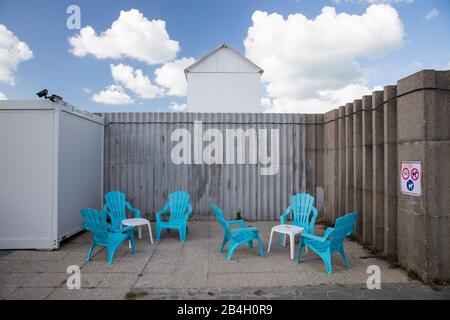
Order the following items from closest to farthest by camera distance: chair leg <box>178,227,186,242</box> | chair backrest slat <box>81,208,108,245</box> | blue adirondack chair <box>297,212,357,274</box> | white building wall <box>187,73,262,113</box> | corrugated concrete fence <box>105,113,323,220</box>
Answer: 1. blue adirondack chair <box>297,212,357,274</box>
2. chair backrest slat <box>81,208,108,245</box>
3. chair leg <box>178,227,186,242</box>
4. corrugated concrete fence <box>105,113,323,220</box>
5. white building wall <box>187,73,262,113</box>

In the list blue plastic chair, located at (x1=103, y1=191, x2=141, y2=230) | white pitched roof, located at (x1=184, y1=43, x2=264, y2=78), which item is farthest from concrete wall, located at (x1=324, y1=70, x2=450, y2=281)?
white pitched roof, located at (x1=184, y1=43, x2=264, y2=78)

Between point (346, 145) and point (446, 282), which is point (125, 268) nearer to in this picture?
point (446, 282)

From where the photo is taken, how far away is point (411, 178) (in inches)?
144

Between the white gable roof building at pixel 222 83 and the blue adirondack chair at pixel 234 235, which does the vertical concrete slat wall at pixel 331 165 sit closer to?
the blue adirondack chair at pixel 234 235

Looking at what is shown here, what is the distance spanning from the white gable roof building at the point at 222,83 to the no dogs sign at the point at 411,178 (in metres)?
9.97

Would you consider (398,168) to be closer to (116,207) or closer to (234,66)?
(116,207)

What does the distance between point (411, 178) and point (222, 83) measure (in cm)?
1066

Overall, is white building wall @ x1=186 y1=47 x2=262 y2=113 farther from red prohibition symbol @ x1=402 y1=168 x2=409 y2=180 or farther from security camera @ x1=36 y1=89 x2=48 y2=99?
red prohibition symbol @ x1=402 y1=168 x2=409 y2=180

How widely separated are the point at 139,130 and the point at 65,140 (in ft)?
6.67

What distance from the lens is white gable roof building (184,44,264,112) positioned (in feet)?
43.3

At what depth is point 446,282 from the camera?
3.39 meters

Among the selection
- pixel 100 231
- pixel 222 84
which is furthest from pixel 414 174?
pixel 222 84

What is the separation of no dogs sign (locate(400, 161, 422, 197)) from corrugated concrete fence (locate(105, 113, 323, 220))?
3.13m

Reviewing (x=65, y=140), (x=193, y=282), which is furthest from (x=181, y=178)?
(x=193, y=282)
